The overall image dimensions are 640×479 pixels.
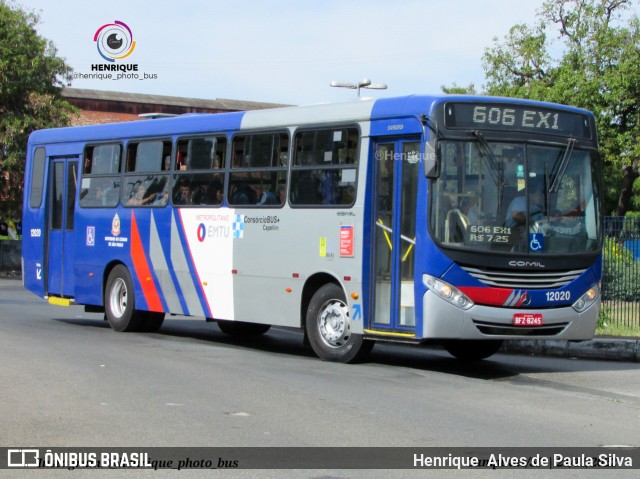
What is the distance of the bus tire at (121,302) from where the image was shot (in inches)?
709

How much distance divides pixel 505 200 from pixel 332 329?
9.55ft

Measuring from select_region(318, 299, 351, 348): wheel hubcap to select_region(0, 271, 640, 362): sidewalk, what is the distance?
3.44 meters

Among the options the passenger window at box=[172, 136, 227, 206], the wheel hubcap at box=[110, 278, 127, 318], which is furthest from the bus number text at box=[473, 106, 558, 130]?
the wheel hubcap at box=[110, 278, 127, 318]

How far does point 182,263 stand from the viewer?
16.9m

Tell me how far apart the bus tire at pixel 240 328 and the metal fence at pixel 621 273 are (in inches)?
235

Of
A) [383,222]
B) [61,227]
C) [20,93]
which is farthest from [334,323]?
[20,93]

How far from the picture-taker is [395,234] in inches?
524

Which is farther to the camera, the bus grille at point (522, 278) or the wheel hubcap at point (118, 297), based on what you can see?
the wheel hubcap at point (118, 297)

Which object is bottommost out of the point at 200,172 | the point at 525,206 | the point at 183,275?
the point at 183,275

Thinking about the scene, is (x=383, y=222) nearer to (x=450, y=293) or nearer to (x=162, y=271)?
(x=450, y=293)

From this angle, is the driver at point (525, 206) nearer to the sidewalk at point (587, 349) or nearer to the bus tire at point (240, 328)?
the sidewalk at point (587, 349)

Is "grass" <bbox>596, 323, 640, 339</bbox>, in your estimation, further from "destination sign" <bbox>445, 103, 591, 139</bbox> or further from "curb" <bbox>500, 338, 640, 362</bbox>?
"destination sign" <bbox>445, 103, 591, 139</bbox>

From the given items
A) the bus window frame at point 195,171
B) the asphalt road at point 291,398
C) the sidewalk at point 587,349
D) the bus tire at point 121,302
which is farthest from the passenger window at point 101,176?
the sidewalk at point 587,349
